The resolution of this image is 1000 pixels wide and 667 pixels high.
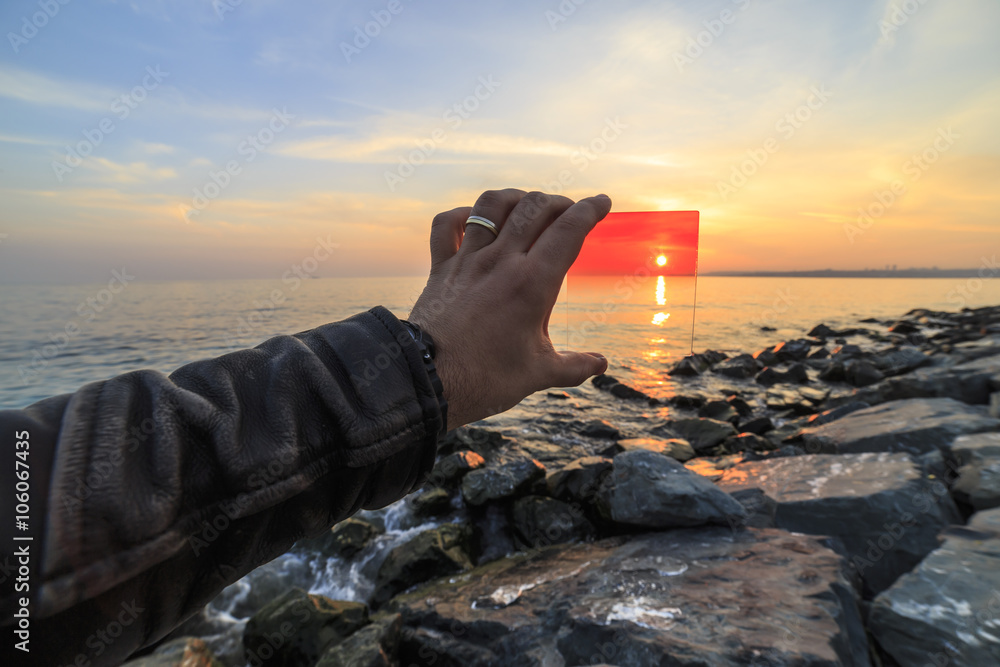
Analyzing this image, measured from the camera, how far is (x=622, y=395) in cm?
882

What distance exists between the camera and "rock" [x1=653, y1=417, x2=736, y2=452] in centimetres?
618

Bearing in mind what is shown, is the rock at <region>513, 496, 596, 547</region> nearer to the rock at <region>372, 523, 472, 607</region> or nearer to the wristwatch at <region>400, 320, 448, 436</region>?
the rock at <region>372, 523, 472, 607</region>

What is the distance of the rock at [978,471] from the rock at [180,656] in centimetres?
513

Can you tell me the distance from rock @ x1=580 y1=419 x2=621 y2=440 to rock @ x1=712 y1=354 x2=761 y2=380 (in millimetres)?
4611

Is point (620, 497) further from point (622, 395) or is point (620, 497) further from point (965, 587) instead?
point (622, 395)

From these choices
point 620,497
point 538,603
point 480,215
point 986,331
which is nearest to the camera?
point 480,215

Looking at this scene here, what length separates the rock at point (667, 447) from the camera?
5.67 m

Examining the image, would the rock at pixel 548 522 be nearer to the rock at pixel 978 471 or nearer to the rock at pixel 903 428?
the rock at pixel 978 471

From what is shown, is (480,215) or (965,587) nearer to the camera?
(480,215)

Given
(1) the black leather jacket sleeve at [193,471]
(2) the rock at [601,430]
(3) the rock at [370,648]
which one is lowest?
(2) the rock at [601,430]

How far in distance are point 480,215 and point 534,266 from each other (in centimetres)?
31

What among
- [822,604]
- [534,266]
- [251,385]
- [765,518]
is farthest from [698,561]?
[251,385]

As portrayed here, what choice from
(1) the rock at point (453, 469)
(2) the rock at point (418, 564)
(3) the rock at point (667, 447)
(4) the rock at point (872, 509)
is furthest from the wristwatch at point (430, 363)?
(3) the rock at point (667, 447)

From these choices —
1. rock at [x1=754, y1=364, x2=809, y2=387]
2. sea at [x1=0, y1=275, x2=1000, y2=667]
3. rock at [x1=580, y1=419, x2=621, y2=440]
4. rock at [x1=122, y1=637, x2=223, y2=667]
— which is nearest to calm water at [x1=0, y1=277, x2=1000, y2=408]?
sea at [x1=0, y1=275, x2=1000, y2=667]
